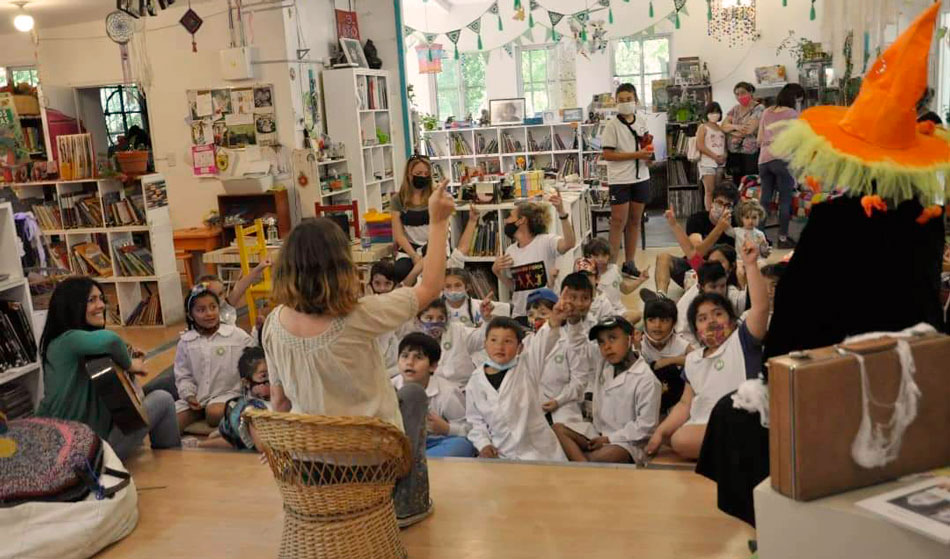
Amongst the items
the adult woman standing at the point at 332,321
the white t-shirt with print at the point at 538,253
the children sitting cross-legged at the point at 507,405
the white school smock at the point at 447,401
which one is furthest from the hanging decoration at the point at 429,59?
the adult woman standing at the point at 332,321

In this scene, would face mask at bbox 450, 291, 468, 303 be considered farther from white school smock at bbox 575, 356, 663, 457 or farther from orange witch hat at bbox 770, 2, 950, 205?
orange witch hat at bbox 770, 2, 950, 205

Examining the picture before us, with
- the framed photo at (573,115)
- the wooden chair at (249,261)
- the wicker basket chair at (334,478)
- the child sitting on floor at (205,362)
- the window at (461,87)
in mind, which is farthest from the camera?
the window at (461,87)

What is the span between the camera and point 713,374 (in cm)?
333

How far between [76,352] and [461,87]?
10.8 meters

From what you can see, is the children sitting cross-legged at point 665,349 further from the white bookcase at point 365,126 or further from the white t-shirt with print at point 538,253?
the white bookcase at point 365,126

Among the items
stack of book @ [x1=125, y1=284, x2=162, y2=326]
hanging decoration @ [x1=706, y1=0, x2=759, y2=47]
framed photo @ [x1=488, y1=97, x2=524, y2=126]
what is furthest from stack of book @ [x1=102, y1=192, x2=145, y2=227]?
hanging decoration @ [x1=706, y1=0, x2=759, y2=47]

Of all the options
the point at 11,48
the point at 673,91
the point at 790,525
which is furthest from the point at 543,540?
the point at 673,91

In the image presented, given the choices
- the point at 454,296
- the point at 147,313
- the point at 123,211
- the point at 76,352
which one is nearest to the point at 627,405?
the point at 454,296

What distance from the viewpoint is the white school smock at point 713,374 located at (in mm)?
3270

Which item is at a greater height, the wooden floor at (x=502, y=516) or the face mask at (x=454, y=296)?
the face mask at (x=454, y=296)

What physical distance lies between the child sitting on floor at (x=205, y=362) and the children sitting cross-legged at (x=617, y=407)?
165 cm

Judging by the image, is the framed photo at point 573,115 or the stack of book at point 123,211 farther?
the framed photo at point 573,115

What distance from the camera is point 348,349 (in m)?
2.54

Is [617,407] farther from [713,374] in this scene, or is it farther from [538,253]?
[538,253]
